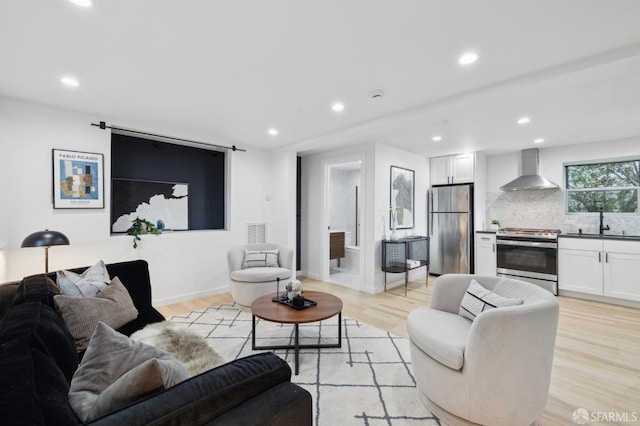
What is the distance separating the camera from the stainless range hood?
4.72 metres

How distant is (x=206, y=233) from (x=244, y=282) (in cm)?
120

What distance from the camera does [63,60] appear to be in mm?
2264

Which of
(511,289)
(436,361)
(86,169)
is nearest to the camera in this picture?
(436,361)

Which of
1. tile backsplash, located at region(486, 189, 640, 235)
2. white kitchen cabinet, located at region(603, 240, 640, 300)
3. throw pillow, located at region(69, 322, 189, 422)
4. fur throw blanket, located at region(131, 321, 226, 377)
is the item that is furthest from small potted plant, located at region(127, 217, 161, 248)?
white kitchen cabinet, located at region(603, 240, 640, 300)

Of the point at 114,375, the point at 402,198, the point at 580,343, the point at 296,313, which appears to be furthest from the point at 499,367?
the point at 402,198

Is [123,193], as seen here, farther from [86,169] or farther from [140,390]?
[140,390]

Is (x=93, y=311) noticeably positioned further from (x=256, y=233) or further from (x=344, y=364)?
(x=256, y=233)

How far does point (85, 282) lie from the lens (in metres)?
2.10

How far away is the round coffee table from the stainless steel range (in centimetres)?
358

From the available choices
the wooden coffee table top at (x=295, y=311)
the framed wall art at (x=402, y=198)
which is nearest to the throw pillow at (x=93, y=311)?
the wooden coffee table top at (x=295, y=311)

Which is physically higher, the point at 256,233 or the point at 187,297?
the point at 256,233

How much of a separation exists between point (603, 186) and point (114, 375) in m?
6.32

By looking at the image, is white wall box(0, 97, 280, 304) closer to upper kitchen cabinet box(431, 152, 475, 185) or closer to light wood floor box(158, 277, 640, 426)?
light wood floor box(158, 277, 640, 426)

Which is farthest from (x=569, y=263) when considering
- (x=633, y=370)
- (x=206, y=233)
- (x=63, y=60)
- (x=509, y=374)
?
(x=63, y=60)
